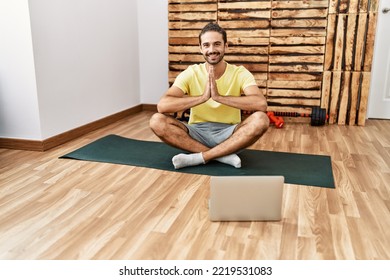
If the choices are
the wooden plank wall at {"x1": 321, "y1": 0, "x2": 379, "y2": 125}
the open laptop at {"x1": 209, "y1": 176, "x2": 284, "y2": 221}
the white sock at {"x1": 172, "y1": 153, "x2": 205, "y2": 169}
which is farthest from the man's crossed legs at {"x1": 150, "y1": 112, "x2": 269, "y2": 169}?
the wooden plank wall at {"x1": 321, "y1": 0, "x2": 379, "y2": 125}

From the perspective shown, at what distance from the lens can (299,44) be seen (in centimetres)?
353

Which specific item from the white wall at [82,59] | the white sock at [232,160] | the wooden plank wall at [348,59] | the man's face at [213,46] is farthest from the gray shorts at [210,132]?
the wooden plank wall at [348,59]

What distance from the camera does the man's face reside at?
6.87ft

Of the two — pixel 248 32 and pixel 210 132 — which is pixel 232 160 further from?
pixel 248 32

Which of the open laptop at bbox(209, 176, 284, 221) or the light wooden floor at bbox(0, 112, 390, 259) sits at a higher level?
the open laptop at bbox(209, 176, 284, 221)

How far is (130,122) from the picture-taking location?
144 inches

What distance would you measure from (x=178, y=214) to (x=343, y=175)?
1.10 metres

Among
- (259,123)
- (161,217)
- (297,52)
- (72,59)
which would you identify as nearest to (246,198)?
(161,217)

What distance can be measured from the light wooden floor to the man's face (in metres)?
0.71

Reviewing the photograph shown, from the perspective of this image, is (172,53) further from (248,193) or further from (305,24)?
(248,193)

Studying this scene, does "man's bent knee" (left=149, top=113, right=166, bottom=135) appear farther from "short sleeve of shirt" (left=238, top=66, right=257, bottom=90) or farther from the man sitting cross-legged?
"short sleeve of shirt" (left=238, top=66, right=257, bottom=90)

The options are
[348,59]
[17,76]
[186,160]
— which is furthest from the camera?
[348,59]

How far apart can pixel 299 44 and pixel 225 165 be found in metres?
1.84

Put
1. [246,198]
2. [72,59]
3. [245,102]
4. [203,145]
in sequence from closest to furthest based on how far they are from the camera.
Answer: [246,198]
[245,102]
[203,145]
[72,59]
